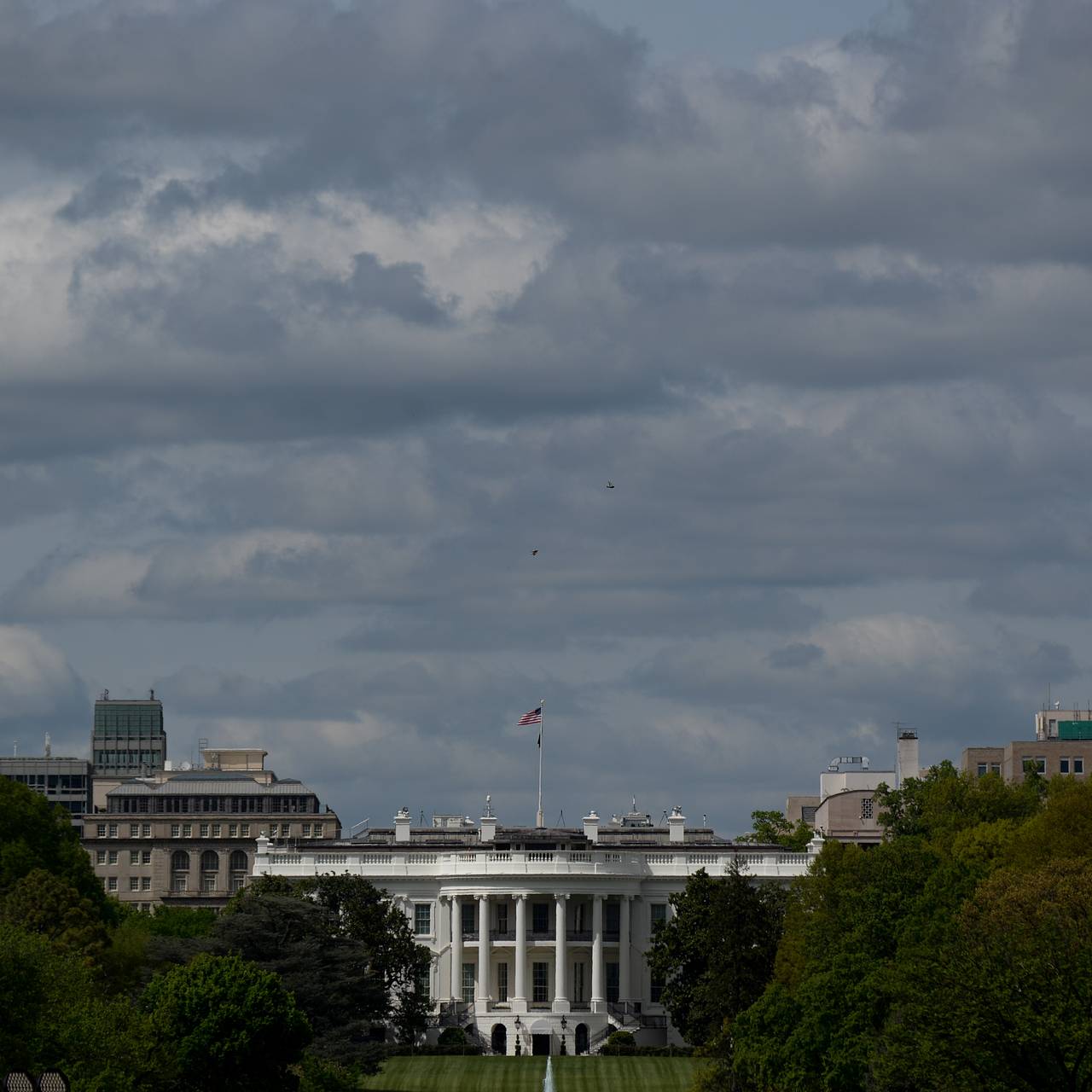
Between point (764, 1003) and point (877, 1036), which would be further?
point (764, 1003)

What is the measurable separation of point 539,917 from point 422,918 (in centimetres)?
861

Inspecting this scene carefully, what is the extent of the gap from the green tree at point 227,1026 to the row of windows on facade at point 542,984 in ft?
239

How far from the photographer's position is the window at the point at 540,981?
188125 millimetres

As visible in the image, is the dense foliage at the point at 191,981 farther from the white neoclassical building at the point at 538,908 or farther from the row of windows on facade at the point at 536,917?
the row of windows on facade at the point at 536,917

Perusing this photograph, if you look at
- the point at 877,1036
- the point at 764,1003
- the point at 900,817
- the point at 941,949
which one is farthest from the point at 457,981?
the point at 941,949

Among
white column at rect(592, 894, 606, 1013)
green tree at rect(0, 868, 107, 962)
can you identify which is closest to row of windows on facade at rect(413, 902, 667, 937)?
white column at rect(592, 894, 606, 1013)

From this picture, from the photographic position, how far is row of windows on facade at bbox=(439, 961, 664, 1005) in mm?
188375

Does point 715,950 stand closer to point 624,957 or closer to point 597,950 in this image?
point 597,950

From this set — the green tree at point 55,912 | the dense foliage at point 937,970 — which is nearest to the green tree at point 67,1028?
the green tree at point 55,912

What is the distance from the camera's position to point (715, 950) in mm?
147625

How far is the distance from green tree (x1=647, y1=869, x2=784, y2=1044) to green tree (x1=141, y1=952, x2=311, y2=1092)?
34.1 m

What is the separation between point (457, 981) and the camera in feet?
619

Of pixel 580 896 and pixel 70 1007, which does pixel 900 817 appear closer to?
pixel 580 896

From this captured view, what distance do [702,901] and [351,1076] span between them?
107 feet
